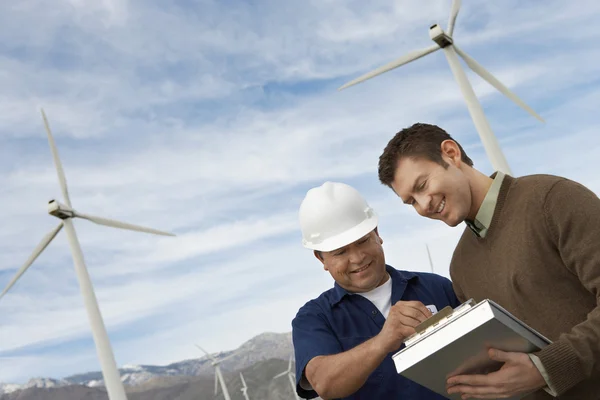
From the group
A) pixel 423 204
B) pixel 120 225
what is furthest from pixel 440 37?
pixel 423 204

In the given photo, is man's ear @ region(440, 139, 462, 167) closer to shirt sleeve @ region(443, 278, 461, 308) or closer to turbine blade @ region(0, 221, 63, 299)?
shirt sleeve @ region(443, 278, 461, 308)

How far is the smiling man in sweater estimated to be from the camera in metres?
4.20

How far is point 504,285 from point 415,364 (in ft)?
3.92

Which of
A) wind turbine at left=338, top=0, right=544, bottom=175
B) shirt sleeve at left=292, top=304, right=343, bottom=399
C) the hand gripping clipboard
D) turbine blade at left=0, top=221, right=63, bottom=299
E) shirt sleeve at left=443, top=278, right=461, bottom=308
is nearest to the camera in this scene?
the hand gripping clipboard

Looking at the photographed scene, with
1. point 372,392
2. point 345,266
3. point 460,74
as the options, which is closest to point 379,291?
point 345,266

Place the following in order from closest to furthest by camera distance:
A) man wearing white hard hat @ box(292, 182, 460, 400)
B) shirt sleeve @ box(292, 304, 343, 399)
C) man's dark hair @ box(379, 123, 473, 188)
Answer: man's dark hair @ box(379, 123, 473, 188)
shirt sleeve @ box(292, 304, 343, 399)
man wearing white hard hat @ box(292, 182, 460, 400)

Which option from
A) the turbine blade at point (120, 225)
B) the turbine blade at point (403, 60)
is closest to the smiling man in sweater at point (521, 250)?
the turbine blade at point (403, 60)

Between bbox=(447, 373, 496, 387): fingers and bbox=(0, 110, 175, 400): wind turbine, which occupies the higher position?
bbox=(0, 110, 175, 400): wind turbine

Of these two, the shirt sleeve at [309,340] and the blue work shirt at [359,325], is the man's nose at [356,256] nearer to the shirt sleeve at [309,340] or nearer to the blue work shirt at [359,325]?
the blue work shirt at [359,325]

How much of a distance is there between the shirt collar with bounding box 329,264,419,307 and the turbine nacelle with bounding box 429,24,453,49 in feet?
98.3

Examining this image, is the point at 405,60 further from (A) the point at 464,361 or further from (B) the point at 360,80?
(A) the point at 464,361

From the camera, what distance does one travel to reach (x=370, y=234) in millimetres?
6258

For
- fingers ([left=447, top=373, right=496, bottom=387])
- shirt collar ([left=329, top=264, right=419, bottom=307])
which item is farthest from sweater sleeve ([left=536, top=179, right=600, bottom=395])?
shirt collar ([left=329, top=264, right=419, bottom=307])

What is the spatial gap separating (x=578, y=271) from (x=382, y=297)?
2.29 meters
